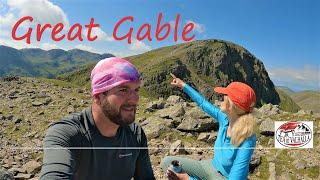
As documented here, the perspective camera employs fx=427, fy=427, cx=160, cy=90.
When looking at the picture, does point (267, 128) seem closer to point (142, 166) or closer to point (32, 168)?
point (32, 168)

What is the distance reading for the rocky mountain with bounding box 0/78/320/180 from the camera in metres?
15.5

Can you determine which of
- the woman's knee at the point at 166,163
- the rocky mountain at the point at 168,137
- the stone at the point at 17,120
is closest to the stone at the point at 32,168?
the rocky mountain at the point at 168,137

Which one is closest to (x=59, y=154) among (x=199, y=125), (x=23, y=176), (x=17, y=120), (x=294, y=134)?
(x=23, y=176)

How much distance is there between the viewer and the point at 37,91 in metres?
39.1

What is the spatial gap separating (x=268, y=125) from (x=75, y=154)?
16.7 m

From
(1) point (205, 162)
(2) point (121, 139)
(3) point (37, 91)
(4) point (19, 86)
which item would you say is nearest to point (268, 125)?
(1) point (205, 162)

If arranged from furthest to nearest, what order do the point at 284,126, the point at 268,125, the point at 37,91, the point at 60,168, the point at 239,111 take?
the point at 37,91, the point at 268,125, the point at 284,126, the point at 239,111, the point at 60,168

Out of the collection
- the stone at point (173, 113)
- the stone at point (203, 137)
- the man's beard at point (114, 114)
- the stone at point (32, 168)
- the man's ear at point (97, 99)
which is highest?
the stone at point (173, 113)

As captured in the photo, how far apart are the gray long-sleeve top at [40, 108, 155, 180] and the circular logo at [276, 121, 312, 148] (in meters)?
10.1

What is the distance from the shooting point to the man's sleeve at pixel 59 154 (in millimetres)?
3828

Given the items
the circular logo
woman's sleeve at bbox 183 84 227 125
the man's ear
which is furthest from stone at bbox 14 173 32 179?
the man's ear

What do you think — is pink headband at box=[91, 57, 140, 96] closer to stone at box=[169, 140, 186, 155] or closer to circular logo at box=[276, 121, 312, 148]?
circular logo at box=[276, 121, 312, 148]

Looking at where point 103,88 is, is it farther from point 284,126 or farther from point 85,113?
point 284,126

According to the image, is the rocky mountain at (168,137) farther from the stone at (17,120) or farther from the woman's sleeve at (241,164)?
the woman's sleeve at (241,164)
